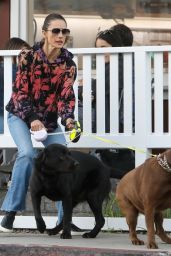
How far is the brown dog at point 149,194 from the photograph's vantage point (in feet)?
23.5

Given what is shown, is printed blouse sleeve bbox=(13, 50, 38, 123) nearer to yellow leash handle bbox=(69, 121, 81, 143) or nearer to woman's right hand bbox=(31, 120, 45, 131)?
woman's right hand bbox=(31, 120, 45, 131)

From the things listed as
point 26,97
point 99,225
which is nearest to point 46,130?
point 26,97

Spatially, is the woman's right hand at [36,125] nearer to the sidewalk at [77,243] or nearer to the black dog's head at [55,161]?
the black dog's head at [55,161]

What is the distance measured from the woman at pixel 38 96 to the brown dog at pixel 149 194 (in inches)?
32.2

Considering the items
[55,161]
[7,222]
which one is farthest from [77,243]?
[7,222]

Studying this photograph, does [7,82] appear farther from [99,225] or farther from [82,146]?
[99,225]

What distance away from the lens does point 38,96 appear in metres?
7.99

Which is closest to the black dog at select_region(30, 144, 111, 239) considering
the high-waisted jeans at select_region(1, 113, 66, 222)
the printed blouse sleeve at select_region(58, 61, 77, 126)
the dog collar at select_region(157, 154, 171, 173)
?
the high-waisted jeans at select_region(1, 113, 66, 222)

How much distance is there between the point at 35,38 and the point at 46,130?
3679mm

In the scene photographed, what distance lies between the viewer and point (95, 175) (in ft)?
26.6

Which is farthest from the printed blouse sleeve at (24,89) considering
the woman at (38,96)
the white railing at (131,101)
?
the white railing at (131,101)

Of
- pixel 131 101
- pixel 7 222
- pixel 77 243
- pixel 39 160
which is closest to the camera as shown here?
pixel 77 243

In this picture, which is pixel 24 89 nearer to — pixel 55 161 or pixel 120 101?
pixel 55 161

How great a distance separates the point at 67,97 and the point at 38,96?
0.27 meters
